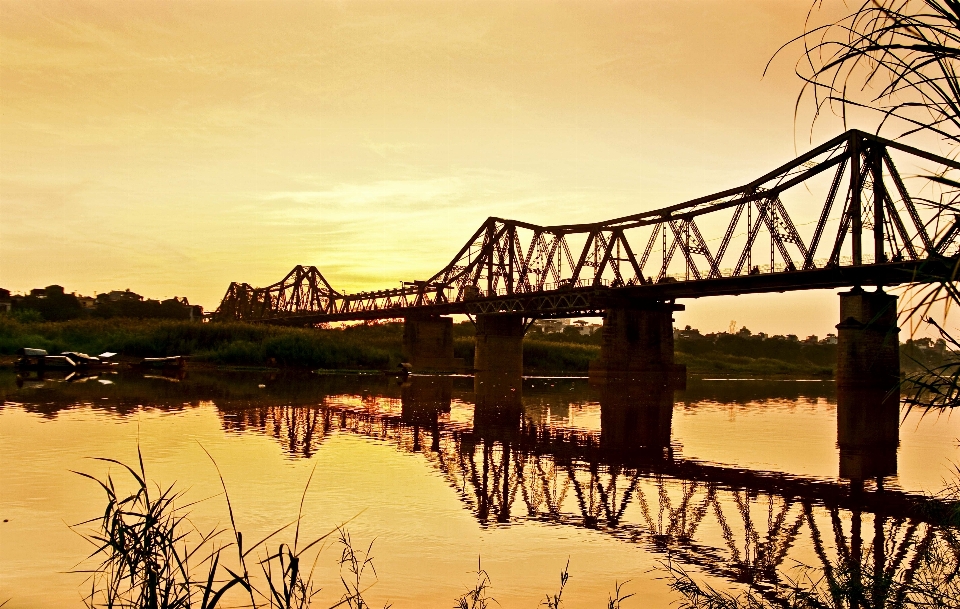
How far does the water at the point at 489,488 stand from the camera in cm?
770

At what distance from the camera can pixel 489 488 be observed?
1235cm

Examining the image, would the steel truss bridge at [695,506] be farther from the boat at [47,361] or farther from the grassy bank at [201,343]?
the grassy bank at [201,343]

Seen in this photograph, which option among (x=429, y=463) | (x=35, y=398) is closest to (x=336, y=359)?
(x=35, y=398)

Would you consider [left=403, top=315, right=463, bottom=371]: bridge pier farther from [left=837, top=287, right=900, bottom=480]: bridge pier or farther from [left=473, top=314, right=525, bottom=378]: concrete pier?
[left=837, top=287, right=900, bottom=480]: bridge pier

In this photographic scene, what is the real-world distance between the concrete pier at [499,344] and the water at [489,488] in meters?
48.1

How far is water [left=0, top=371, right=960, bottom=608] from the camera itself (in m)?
7.70

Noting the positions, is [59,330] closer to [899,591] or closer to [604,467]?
[604,467]

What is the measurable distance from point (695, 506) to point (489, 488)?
9.73 ft

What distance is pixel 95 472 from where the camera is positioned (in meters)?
12.4

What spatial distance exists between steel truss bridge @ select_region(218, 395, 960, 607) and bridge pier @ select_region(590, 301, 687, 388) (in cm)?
4278

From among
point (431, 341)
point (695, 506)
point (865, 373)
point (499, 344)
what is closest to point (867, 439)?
point (695, 506)

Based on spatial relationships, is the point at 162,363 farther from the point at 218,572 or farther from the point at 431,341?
the point at 218,572

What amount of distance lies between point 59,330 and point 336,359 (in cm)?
1956

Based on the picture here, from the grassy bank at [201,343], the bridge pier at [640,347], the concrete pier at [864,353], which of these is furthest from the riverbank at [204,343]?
the concrete pier at [864,353]
